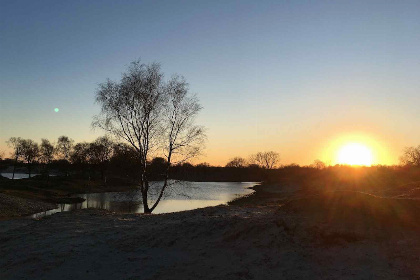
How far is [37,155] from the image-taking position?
309 feet

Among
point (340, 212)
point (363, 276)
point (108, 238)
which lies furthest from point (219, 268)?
point (108, 238)

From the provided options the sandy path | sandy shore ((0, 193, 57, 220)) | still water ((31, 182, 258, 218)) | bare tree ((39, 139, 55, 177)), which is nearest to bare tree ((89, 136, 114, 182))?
bare tree ((39, 139, 55, 177))

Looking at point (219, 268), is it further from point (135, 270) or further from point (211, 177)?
point (211, 177)

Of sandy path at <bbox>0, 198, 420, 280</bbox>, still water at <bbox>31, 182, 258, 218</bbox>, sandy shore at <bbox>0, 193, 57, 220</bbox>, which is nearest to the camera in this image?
sandy path at <bbox>0, 198, 420, 280</bbox>

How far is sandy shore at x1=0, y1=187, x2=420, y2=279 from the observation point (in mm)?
9133

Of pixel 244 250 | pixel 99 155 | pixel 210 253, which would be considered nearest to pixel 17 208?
pixel 210 253

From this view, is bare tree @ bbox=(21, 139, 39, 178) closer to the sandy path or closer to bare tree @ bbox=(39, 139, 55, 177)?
bare tree @ bbox=(39, 139, 55, 177)

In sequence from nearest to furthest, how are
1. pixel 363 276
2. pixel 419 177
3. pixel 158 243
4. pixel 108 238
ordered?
pixel 363 276
pixel 158 243
pixel 108 238
pixel 419 177

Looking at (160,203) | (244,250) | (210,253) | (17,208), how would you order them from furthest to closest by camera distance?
1. (160,203)
2. (17,208)
3. (210,253)
4. (244,250)

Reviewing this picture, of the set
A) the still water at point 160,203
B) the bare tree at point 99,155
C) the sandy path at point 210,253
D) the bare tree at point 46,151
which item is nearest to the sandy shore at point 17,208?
the still water at point 160,203

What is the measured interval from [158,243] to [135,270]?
6.68ft

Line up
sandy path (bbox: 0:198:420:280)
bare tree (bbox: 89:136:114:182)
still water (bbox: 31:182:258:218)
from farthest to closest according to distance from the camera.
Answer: bare tree (bbox: 89:136:114:182)
still water (bbox: 31:182:258:218)
sandy path (bbox: 0:198:420:280)

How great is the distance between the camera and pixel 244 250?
10.8 metres

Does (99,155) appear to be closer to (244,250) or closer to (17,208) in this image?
(17,208)
